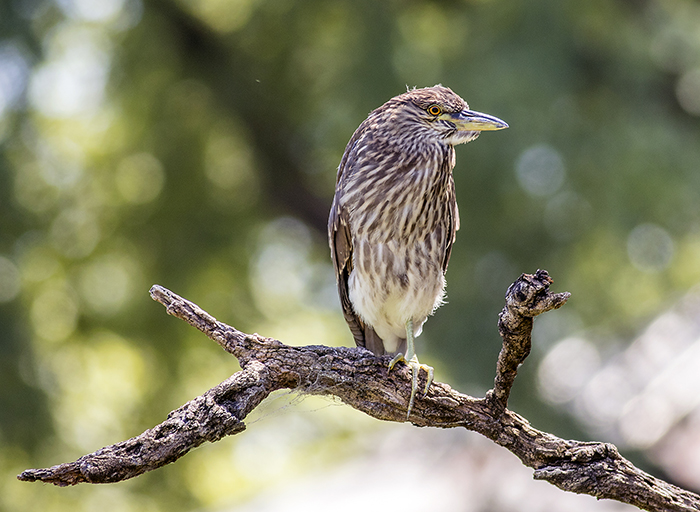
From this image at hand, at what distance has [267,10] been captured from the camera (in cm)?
488

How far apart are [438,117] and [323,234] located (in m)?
3.02

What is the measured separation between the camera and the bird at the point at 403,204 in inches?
90.0

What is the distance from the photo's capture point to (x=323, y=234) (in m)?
5.27

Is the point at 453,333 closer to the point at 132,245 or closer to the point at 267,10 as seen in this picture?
the point at 132,245

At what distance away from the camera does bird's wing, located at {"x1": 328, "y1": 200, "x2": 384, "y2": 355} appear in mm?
2509

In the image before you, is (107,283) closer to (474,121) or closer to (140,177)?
(140,177)

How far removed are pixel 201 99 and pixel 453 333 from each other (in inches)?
92.9

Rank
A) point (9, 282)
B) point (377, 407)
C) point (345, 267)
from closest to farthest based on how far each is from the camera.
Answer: point (377, 407)
point (345, 267)
point (9, 282)

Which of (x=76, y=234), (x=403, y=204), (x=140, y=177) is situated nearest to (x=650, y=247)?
(x=403, y=204)

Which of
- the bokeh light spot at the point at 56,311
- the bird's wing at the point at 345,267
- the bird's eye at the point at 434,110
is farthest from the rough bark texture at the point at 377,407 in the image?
the bokeh light spot at the point at 56,311

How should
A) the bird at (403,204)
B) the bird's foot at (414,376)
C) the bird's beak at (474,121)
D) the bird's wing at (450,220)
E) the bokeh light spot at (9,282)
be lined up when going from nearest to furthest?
the bird's foot at (414,376)
the bird's beak at (474,121)
the bird at (403,204)
the bird's wing at (450,220)
the bokeh light spot at (9,282)

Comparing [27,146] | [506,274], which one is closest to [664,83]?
[506,274]

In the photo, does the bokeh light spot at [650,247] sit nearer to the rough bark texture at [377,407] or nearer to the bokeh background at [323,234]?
the bokeh background at [323,234]

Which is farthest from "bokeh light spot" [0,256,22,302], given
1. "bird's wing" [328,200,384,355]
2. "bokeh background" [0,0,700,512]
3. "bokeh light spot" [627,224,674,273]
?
"bokeh light spot" [627,224,674,273]
